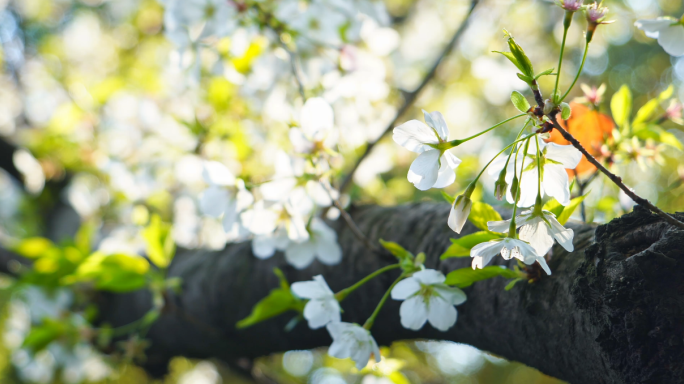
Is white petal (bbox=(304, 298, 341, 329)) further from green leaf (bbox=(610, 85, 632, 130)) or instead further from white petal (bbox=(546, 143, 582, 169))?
green leaf (bbox=(610, 85, 632, 130))

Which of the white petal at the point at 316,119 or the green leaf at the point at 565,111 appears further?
the white petal at the point at 316,119

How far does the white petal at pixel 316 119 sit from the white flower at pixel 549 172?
25 cm

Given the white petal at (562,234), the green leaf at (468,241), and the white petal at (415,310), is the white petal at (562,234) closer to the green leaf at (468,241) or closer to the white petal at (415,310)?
the green leaf at (468,241)

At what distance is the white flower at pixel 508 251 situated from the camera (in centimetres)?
30

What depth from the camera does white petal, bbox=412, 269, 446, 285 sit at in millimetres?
382

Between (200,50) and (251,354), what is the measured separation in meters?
0.63

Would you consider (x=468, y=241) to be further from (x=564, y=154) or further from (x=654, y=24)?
(x=654, y=24)

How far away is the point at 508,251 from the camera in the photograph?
314 mm

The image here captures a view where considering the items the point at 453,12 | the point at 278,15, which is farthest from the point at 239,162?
the point at 453,12

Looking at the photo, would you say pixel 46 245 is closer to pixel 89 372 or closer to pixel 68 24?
pixel 89 372

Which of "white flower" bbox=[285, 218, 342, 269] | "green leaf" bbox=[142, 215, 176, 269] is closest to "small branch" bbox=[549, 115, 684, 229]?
"white flower" bbox=[285, 218, 342, 269]

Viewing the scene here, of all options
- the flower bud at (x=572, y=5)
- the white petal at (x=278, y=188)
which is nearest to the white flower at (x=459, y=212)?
the flower bud at (x=572, y=5)

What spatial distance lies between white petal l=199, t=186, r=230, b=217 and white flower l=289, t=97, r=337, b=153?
0.40ft

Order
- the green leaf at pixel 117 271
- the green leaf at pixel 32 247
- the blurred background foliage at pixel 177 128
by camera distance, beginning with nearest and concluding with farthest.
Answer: the green leaf at pixel 117 271
the blurred background foliage at pixel 177 128
the green leaf at pixel 32 247
